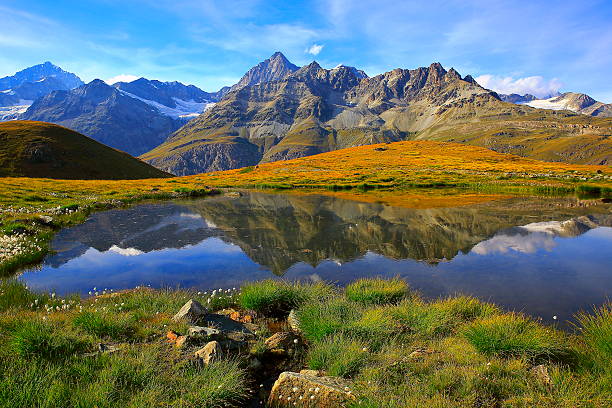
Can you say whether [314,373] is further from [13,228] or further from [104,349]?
[13,228]

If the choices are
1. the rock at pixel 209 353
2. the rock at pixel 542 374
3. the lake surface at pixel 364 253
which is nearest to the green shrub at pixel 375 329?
the rock at pixel 542 374

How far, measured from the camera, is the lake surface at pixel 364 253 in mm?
14281

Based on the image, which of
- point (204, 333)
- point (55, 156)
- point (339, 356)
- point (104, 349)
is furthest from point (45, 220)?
point (55, 156)

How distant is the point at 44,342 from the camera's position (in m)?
6.39

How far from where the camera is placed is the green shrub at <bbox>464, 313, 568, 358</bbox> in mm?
6770

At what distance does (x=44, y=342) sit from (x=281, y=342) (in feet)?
16.3

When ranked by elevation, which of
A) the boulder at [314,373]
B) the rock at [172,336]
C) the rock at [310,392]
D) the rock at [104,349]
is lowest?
the boulder at [314,373]

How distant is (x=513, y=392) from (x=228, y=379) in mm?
5111

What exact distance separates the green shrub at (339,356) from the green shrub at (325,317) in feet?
1.45

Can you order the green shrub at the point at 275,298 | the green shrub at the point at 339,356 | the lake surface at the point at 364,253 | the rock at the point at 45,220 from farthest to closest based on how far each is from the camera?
the rock at the point at 45,220 → the lake surface at the point at 364,253 → the green shrub at the point at 275,298 → the green shrub at the point at 339,356

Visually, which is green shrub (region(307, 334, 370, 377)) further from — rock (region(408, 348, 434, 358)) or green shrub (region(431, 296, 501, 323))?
green shrub (region(431, 296, 501, 323))

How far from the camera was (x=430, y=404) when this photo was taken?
5.05m

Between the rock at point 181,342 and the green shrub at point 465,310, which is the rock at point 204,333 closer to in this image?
the rock at point 181,342

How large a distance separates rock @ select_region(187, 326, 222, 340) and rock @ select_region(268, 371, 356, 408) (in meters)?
2.22
